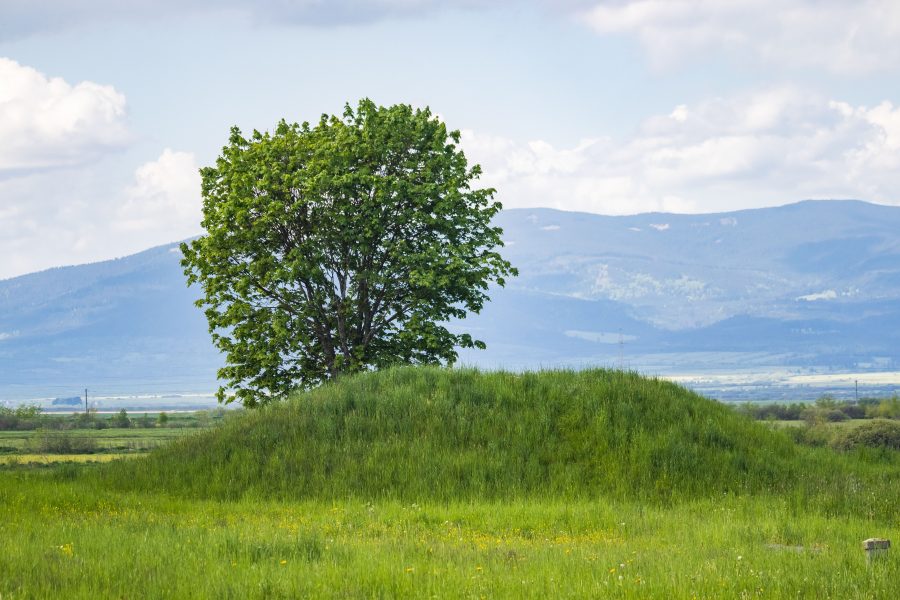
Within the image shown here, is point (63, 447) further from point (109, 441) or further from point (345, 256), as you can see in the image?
point (345, 256)

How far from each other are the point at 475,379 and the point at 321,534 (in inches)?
553

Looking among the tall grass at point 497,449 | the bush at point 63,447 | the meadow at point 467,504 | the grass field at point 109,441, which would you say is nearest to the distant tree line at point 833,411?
the grass field at point 109,441

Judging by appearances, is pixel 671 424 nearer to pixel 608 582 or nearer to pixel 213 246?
pixel 608 582

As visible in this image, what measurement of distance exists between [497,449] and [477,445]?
0.64 meters

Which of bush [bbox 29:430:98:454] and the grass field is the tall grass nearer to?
the grass field

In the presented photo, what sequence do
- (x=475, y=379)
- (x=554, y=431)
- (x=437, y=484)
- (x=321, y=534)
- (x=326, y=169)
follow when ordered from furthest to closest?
(x=326, y=169) < (x=475, y=379) < (x=554, y=431) < (x=437, y=484) < (x=321, y=534)

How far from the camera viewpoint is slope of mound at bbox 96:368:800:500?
90.7 ft

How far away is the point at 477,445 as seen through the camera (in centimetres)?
2939

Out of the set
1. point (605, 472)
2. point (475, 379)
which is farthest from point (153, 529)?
point (475, 379)

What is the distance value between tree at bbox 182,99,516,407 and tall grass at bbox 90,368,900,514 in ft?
30.5

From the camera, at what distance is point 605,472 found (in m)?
28.1

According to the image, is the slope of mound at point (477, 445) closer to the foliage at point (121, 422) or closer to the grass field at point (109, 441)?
the grass field at point (109, 441)

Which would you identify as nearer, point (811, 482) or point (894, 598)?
point (894, 598)

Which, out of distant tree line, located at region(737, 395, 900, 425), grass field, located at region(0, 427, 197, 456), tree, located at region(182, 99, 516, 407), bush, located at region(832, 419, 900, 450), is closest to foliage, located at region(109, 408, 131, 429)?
grass field, located at region(0, 427, 197, 456)
